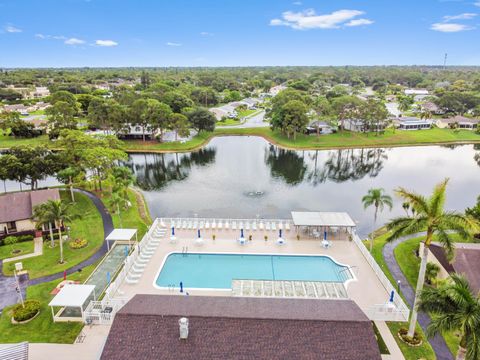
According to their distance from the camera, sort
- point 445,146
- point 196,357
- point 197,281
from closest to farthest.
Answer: point 196,357 → point 197,281 → point 445,146

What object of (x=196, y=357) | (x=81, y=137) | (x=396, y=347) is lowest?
(x=396, y=347)

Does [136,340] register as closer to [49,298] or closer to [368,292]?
[49,298]

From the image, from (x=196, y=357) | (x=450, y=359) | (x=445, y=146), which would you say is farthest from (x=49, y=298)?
(x=445, y=146)

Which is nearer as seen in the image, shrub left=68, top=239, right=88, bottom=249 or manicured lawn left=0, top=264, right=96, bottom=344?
manicured lawn left=0, top=264, right=96, bottom=344

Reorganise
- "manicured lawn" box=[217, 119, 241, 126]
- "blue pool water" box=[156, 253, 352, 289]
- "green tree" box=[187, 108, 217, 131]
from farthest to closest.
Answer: "manicured lawn" box=[217, 119, 241, 126], "green tree" box=[187, 108, 217, 131], "blue pool water" box=[156, 253, 352, 289]

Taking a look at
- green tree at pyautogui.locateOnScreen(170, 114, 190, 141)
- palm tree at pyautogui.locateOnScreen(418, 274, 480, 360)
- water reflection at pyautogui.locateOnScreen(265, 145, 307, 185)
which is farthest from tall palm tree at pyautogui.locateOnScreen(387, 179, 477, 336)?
green tree at pyautogui.locateOnScreen(170, 114, 190, 141)

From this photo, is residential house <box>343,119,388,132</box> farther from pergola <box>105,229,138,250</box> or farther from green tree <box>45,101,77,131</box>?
pergola <box>105,229,138,250</box>

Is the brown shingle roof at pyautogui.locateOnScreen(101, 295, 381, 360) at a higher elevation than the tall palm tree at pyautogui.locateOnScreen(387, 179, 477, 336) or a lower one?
lower

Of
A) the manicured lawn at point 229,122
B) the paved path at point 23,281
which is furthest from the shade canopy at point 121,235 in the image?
the manicured lawn at point 229,122

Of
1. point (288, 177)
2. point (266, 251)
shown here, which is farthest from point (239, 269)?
point (288, 177)
